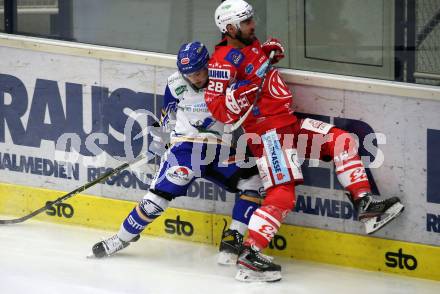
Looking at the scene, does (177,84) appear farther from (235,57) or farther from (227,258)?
(227,258)

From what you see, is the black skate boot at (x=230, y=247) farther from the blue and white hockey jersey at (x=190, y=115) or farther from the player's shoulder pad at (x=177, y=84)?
the player's shoulder pad at (x=177, y=84)

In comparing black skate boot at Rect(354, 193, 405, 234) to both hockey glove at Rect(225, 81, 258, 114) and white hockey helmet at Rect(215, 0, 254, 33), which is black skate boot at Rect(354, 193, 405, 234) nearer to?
hockey glove at Rect(225, 81, 258, 114)

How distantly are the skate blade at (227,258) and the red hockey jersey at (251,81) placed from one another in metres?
0.69

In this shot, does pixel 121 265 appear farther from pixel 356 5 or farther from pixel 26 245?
pixel 356 5

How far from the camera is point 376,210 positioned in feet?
18.9

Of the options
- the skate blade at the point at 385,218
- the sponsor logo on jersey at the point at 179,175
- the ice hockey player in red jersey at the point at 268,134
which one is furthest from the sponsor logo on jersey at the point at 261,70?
the skate blade at the point at 385,218

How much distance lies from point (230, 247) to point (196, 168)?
467 millimetres

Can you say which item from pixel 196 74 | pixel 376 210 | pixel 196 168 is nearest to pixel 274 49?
pixel 196 74

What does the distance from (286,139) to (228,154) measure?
40 cm

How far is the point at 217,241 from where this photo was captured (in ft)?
21.4

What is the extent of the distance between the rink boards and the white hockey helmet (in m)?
0.44

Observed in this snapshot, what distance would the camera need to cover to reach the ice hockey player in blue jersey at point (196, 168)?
6129 mm

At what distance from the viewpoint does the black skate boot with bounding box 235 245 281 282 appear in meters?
5.79

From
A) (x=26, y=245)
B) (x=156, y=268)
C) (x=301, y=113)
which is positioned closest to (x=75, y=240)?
(x=26, y=245)
